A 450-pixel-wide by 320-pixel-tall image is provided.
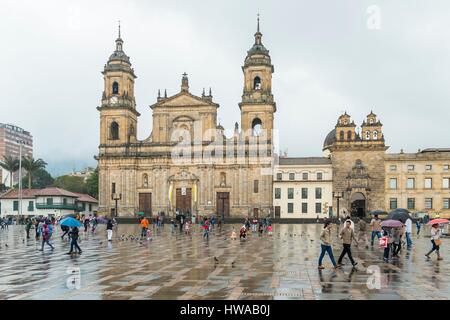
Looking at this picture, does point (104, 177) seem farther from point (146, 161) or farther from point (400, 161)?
point (400, 161)

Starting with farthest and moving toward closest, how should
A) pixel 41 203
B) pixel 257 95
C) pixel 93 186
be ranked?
pixel 93 186
pixel 41 203
pixel 257 95

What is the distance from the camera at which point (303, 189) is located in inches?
2771

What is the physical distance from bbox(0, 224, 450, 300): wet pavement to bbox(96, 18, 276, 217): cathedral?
45.8 m

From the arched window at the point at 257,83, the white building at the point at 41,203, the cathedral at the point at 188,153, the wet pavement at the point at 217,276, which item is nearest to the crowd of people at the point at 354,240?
the wet pavement at the point at 217,276

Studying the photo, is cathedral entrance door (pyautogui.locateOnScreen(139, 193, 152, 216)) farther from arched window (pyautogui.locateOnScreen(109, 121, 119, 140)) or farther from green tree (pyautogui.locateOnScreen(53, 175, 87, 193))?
green tree (pyautogui.locateOnScreen(53, 175, 87, 193))

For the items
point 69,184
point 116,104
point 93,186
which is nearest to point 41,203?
point 116,104

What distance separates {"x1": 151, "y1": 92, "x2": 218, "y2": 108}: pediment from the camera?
227 feet

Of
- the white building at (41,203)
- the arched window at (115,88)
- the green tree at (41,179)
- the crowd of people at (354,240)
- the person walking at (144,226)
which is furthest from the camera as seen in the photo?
the green tree at (41,179)

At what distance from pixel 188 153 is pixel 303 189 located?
16.6 metres

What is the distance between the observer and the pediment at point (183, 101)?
227ft

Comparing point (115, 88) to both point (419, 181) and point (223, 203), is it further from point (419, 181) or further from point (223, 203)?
point (419, 181)

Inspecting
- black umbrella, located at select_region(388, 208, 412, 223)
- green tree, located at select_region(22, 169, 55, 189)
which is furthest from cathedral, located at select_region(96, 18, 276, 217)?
green tree, located at select_region(22, 169, 55, 189)

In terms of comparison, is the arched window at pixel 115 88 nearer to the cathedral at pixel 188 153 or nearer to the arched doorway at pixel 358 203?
the cathedral at pixel 188 153

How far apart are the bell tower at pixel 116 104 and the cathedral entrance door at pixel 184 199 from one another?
10.3 m
